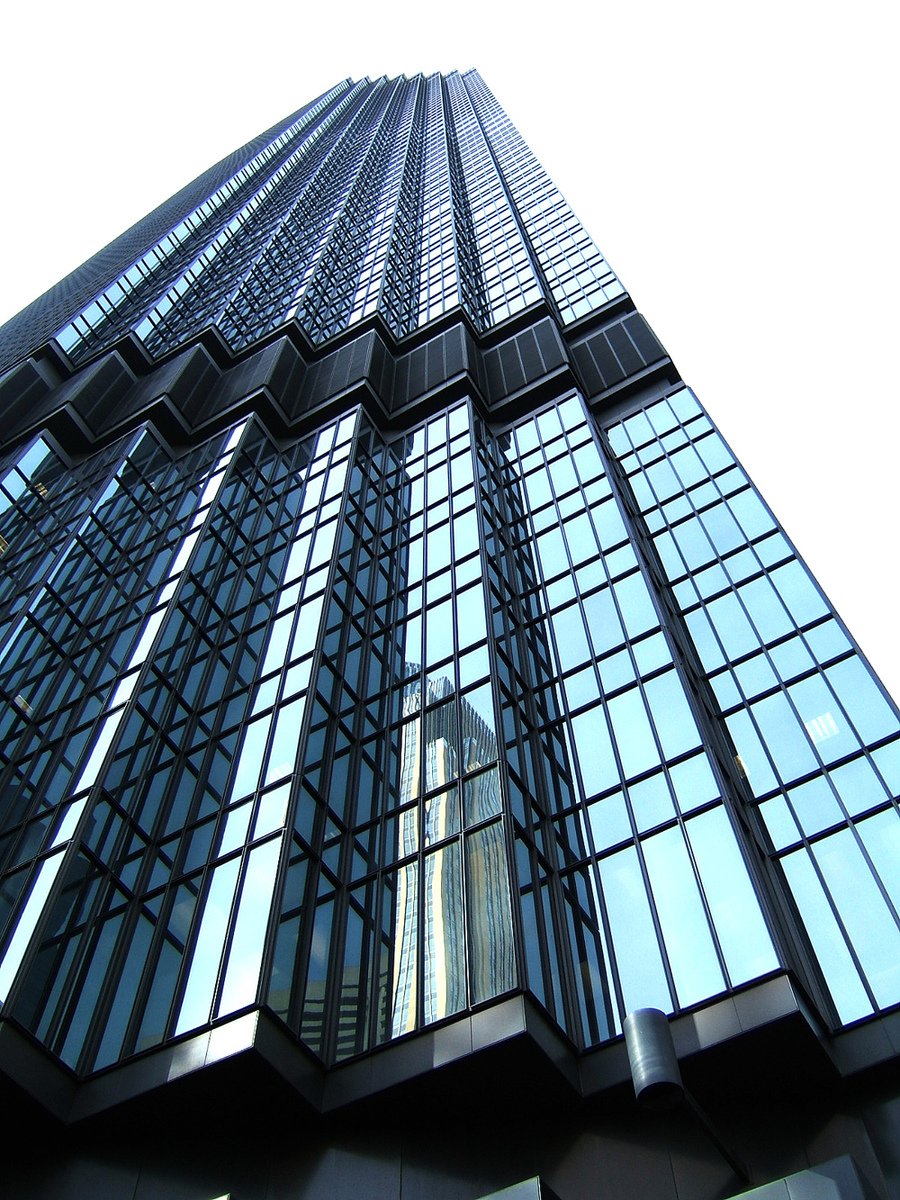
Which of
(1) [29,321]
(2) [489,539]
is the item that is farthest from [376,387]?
(1) [29,321]

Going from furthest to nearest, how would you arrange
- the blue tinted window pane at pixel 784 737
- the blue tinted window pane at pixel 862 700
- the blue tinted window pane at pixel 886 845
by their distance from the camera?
the blue tinted window pane at pixel 784 737 → the blue tinted window pane at pixel 862 700 → the blue tinted window pane at pixel 886 845

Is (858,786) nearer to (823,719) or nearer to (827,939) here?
(823,719)

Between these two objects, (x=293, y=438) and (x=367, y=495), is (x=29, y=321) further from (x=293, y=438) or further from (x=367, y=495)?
(x=367, y=495)

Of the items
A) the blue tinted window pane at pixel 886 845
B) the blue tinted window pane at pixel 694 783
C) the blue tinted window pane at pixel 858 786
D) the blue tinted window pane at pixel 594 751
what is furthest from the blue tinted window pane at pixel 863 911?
the blue tinted window pane at pixel 594 751

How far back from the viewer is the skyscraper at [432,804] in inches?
687

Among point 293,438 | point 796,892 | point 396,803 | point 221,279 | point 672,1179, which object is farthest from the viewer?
point 221,279

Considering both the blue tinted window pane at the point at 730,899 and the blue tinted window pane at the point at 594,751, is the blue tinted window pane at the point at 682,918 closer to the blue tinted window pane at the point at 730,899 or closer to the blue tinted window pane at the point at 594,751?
the blue tinted window pane at the point at 730,899

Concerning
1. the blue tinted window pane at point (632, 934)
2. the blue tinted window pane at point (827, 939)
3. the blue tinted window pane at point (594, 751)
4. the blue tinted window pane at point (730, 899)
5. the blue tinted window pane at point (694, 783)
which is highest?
the blue tinted window pane at point (730, 899)

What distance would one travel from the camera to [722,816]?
21.3 meters

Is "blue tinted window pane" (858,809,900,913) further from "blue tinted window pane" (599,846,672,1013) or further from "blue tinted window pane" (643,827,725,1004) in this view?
"blue tinted window pane" (599,846,672,1013)

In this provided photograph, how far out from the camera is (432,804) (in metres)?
22.9

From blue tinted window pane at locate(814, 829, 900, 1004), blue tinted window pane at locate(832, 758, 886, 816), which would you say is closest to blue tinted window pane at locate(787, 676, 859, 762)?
blue tinted window pane at locate(832, 758, 886, 816)

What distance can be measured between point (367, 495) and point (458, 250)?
112ft

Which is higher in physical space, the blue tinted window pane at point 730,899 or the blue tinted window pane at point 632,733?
the blue tinted window pane at point 730,899
